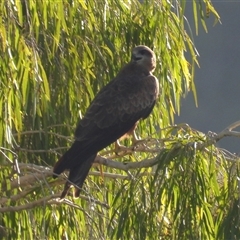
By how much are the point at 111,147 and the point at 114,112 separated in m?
0.37

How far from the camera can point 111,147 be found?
420 centimetres

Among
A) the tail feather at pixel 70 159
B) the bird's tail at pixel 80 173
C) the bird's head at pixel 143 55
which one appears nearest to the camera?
the tail feather at pixel 70 159

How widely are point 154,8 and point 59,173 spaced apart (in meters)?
0.94

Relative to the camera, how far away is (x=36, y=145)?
11.7 feet

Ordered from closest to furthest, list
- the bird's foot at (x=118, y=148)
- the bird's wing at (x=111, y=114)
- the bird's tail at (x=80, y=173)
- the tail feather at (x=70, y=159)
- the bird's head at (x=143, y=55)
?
the tail feather at (x=70, y=159) → the bird's tail at (x=80, y=173) → the bird's wing at (x=111, y=114) → the bird's foot at (x=118, y=148) → the bird's head at (x=143, y=55)

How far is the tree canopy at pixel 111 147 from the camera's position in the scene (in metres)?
2.72

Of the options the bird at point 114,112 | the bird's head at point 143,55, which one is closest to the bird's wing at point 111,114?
the bird at point 114,112

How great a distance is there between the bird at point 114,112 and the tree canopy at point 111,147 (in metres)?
0.05

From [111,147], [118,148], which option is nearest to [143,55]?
[118,148]

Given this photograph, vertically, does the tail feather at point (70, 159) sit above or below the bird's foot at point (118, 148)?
below

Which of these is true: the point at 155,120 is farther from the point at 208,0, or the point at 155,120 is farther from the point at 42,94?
the point at 42,94

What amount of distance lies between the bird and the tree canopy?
48 millimetres

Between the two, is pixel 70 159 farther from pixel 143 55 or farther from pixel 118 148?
pixel 143 55

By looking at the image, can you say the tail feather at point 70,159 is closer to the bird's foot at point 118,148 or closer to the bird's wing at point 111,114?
the bird's wing at point 111,114
